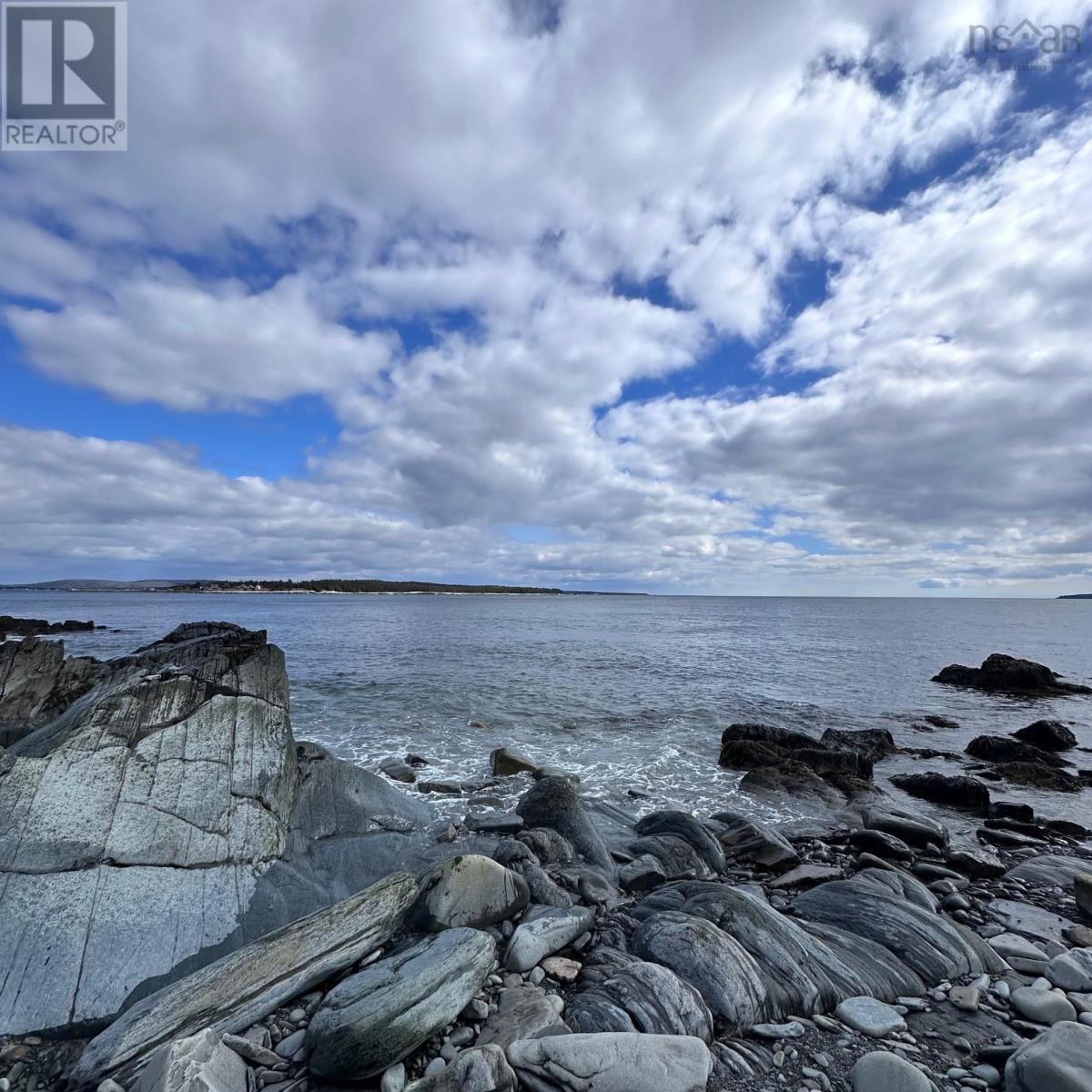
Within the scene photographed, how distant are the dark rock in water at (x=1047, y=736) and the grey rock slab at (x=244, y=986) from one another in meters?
24.0

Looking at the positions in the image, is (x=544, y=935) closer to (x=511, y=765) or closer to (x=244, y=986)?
(x=244, y=986)

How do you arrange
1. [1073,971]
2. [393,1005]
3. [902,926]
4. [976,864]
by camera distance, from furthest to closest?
[976,864]
[902,926]
[1073,971]
[393,1005]

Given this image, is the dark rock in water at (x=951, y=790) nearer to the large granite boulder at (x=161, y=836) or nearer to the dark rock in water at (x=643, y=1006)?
the dark rock in water at (x=643, y=1006)

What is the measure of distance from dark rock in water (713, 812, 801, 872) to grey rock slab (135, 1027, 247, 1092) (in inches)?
339

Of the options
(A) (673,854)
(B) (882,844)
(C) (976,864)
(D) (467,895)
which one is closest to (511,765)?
(A) (673,854)

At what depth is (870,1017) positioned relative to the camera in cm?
528

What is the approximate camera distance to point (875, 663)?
41.1 m

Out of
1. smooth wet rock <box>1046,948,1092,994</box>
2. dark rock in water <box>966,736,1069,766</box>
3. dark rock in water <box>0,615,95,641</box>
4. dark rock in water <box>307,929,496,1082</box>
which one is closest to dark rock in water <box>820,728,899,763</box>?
dark rock in water <box>966,736,1069,766</box>

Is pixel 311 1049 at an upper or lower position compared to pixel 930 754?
upper

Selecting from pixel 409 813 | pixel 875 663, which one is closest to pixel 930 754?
pixel 409 813

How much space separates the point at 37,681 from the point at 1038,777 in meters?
27.5

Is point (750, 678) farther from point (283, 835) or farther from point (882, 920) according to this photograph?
point (283, 835)

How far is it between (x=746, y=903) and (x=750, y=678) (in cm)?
2834

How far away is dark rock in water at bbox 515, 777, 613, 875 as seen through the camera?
9961 mm
